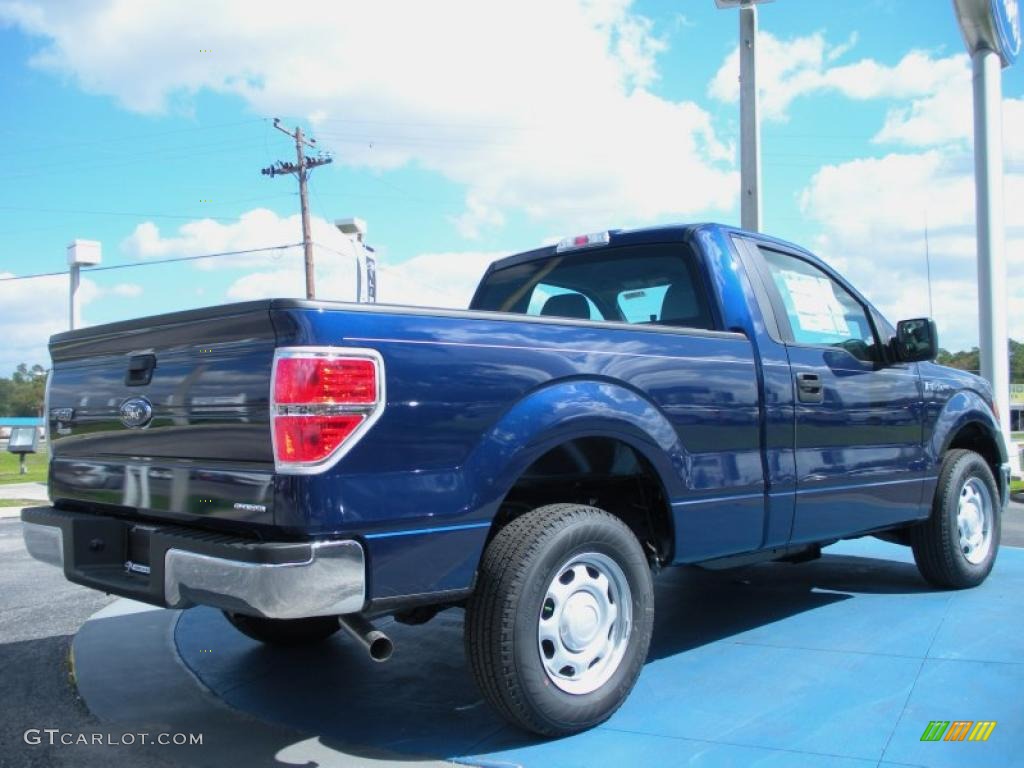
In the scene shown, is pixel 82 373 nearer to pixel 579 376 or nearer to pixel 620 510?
pixel 579 376

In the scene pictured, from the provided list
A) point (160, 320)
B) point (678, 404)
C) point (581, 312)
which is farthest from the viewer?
point (581, 312)

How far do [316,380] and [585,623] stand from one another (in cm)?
139

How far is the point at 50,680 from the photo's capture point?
422 centimetres

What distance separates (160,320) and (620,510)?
2015 millimetres

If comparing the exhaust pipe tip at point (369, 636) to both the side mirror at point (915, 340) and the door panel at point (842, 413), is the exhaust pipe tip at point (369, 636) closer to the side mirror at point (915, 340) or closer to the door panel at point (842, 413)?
the door panel at point (842, 413)

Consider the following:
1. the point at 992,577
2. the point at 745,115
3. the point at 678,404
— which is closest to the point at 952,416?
the point at 992,577

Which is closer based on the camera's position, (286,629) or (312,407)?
(312,407)

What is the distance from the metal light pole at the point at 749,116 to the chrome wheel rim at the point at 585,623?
274 inches

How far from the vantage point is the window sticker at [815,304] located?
180 inches

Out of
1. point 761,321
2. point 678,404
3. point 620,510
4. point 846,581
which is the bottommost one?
point 846,581

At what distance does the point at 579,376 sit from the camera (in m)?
3.28

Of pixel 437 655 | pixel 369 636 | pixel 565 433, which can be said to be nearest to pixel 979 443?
pixel 437 655

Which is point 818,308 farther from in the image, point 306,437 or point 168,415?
point 168,415

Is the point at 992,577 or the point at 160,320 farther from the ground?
the point at 160,320
